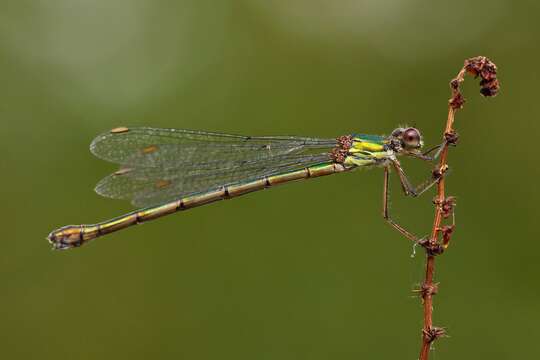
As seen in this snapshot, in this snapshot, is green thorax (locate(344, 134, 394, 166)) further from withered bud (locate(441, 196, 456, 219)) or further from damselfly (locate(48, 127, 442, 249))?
withered bud (locate(441, 196, 456, 219))

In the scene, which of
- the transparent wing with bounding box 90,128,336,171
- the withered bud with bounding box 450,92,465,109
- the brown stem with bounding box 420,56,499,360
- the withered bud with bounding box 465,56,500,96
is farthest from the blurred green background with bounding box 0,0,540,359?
the withered bud with bounding box 450,92,465,109

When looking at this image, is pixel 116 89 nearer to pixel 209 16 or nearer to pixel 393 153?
pixel 209 16

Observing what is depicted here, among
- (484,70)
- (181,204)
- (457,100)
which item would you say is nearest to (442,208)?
(457,100)

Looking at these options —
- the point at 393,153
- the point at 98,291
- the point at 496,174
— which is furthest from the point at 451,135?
the point at 98,291

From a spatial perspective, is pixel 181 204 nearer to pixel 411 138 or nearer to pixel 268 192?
pixel 411 138

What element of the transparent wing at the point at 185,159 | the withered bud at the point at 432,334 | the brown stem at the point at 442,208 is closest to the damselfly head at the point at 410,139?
the transparent wing at the point at 185,159

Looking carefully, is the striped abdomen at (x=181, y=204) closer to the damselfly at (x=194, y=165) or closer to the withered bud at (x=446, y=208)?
the damselfly at (x=194, y=165)
